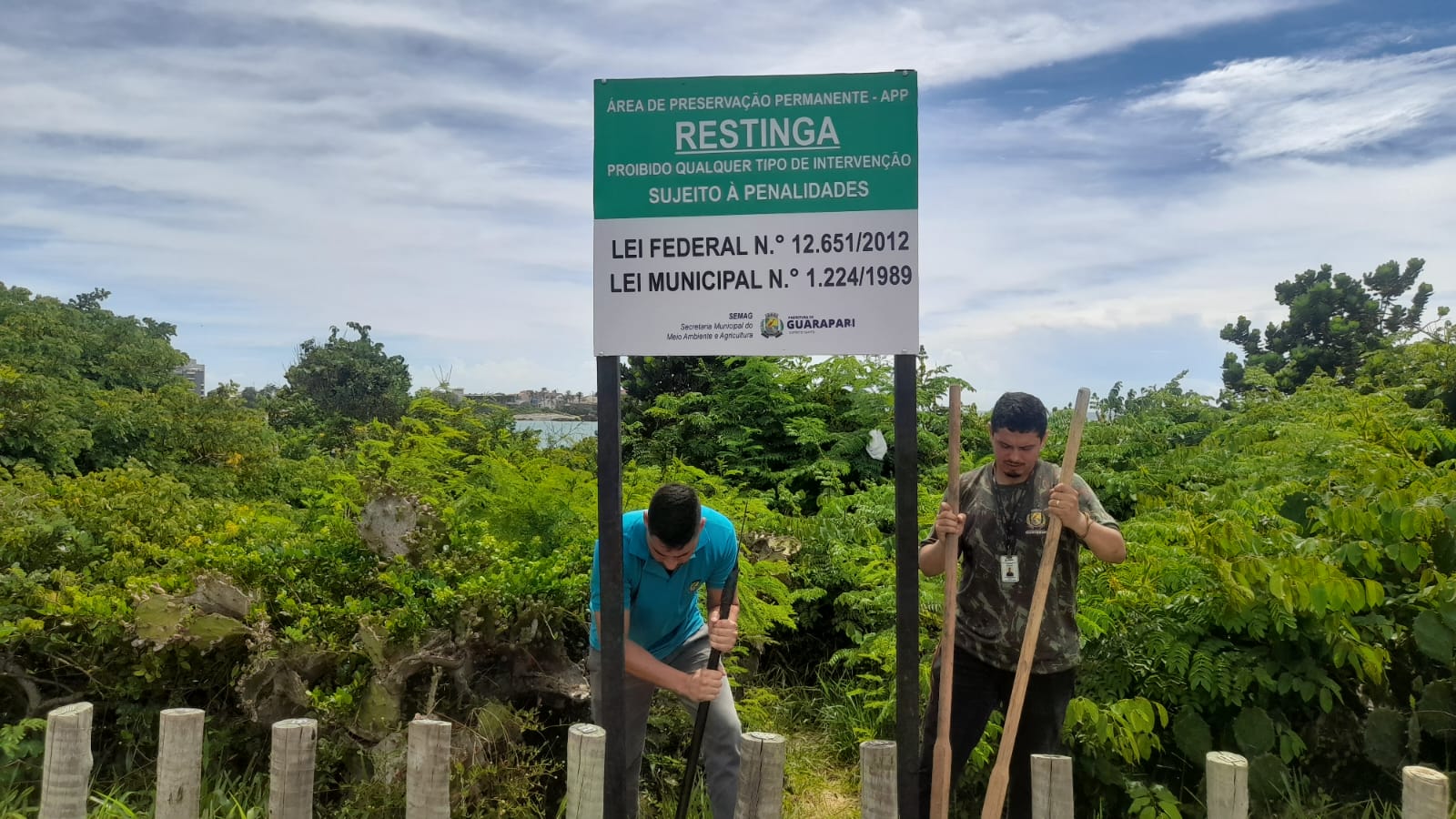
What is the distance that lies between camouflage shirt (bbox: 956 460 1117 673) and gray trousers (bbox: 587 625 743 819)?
0.92m

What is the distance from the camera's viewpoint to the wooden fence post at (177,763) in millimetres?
3068

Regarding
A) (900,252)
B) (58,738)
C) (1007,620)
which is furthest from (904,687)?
(58,738)

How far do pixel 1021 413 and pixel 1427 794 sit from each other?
153 centimetres

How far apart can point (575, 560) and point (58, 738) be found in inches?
81.9

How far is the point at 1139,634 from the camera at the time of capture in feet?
13.4

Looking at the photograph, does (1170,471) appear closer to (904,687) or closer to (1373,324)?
(904,687)

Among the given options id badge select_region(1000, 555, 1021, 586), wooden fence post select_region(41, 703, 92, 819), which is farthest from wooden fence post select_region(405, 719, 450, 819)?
id badge select_region(1000, 555, 1021, 586)

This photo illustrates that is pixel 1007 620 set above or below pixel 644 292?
below

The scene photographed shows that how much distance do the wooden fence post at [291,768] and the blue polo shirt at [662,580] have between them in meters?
1.02

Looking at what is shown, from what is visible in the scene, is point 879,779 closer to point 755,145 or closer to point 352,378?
point 755,145

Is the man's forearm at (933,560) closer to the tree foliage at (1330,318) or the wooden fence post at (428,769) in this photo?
the wooden fence post at (428,769)

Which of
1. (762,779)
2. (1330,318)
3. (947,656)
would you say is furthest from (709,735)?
(1330,318)

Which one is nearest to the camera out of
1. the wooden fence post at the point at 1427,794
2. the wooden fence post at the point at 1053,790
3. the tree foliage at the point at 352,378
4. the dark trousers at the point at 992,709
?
the wooden fence post at the point at 1427,794

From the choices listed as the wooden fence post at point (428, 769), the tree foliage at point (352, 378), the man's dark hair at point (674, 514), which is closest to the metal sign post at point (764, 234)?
the man's dark hair at point (674, 514)
